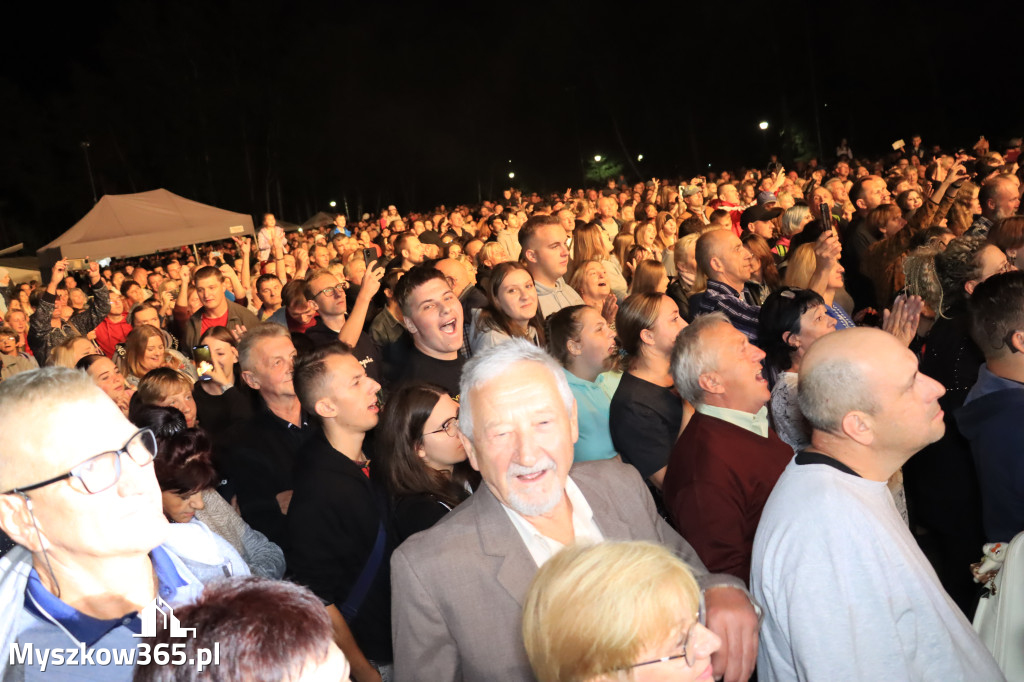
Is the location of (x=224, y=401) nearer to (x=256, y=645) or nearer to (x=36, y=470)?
(x=36, y=470)

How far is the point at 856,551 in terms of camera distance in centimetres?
206

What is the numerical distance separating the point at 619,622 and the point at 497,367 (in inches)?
32.3

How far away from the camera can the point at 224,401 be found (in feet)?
16.1

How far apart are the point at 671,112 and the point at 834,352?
36720mm

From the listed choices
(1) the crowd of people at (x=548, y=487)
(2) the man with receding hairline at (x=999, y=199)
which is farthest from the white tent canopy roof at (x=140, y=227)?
(2) the man with receding hairline at (x=999, y=199)

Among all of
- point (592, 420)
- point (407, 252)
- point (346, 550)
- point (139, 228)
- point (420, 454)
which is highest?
point (139, 228)

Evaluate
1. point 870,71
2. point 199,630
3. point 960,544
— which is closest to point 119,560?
point 199,630

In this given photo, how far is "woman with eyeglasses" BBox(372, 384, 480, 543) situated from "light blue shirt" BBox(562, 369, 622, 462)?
988 mm

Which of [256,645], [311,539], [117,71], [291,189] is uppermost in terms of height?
[117,71]

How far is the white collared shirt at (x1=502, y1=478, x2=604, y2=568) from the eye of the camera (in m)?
2.13

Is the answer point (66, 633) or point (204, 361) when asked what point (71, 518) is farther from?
point (204, 361)

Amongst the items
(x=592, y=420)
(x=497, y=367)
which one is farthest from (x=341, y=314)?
(x=497, y=367)

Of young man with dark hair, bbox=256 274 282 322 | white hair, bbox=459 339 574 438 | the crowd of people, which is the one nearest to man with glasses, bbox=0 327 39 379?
young man with dark hair, bbox=256 274 282 322

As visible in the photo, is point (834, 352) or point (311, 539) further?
point (311, 539)
